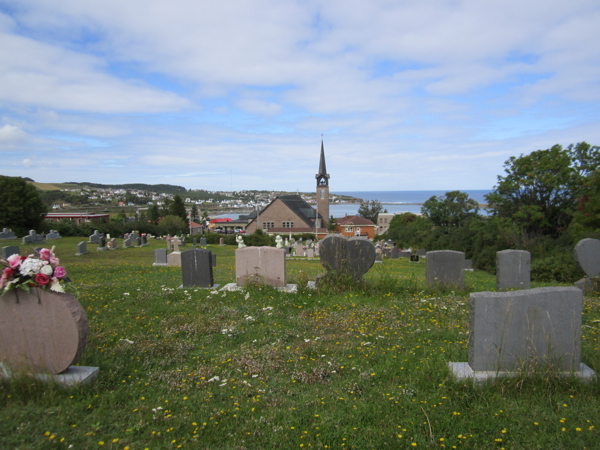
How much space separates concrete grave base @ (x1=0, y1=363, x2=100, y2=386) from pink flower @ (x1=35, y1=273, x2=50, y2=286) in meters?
0.98

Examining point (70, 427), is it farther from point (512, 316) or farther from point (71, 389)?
point (512, 316)

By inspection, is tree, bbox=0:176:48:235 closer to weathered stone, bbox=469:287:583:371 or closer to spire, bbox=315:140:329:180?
weathered stone, bbox=469:287:583:371

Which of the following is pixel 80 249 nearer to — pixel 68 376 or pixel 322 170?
pixel 68 376

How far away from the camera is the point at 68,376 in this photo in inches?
170

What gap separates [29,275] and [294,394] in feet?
10.5

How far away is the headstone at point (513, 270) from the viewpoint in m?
11.2

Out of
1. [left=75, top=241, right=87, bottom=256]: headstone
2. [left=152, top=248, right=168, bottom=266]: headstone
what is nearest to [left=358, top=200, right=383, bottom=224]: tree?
[left=75, top=241, right=87, bottom=256]: headstone

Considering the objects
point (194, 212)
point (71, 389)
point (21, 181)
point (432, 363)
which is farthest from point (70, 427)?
point (194, 212)

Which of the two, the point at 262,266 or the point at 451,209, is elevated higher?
the point at 451,209

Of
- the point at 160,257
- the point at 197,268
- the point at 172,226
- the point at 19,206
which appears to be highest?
the point at 19,206

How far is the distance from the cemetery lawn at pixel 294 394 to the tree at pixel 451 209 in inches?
2319

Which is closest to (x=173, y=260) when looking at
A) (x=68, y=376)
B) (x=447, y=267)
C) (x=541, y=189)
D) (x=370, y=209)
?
(x=447, y=267)

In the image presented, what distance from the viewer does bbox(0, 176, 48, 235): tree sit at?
39.5 m

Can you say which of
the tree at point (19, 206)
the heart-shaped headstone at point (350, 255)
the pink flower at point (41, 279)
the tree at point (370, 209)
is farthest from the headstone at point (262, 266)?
the tree at point (370, 209)
